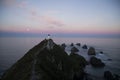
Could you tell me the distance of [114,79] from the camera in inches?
1210

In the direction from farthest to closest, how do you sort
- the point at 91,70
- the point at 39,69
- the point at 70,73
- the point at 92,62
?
the point at 92,62, the point at 91,70, the point at 70,73, the point at 39,69

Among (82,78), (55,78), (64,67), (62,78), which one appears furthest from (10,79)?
(82,78)

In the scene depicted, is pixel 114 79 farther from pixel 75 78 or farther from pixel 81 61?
pixel 81 61

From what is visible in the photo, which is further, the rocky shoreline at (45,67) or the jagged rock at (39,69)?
the rocky shoreline at (45,67)

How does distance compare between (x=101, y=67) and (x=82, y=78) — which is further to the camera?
(x=101, y=67)

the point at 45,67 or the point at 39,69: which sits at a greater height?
the point at 39,69

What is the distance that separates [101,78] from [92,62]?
13637 millimetres

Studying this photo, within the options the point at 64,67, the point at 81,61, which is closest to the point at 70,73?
the point at 64,67

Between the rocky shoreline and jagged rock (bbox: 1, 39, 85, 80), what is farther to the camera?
the rocky shoreline

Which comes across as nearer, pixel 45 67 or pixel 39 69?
pixel 39 69

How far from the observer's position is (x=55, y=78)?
2005 cm

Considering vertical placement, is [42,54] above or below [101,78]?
above

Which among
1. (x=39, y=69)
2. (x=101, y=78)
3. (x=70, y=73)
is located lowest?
(x=101, y=78)

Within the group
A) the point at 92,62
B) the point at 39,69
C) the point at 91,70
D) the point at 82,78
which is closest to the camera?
the point at 39,69
